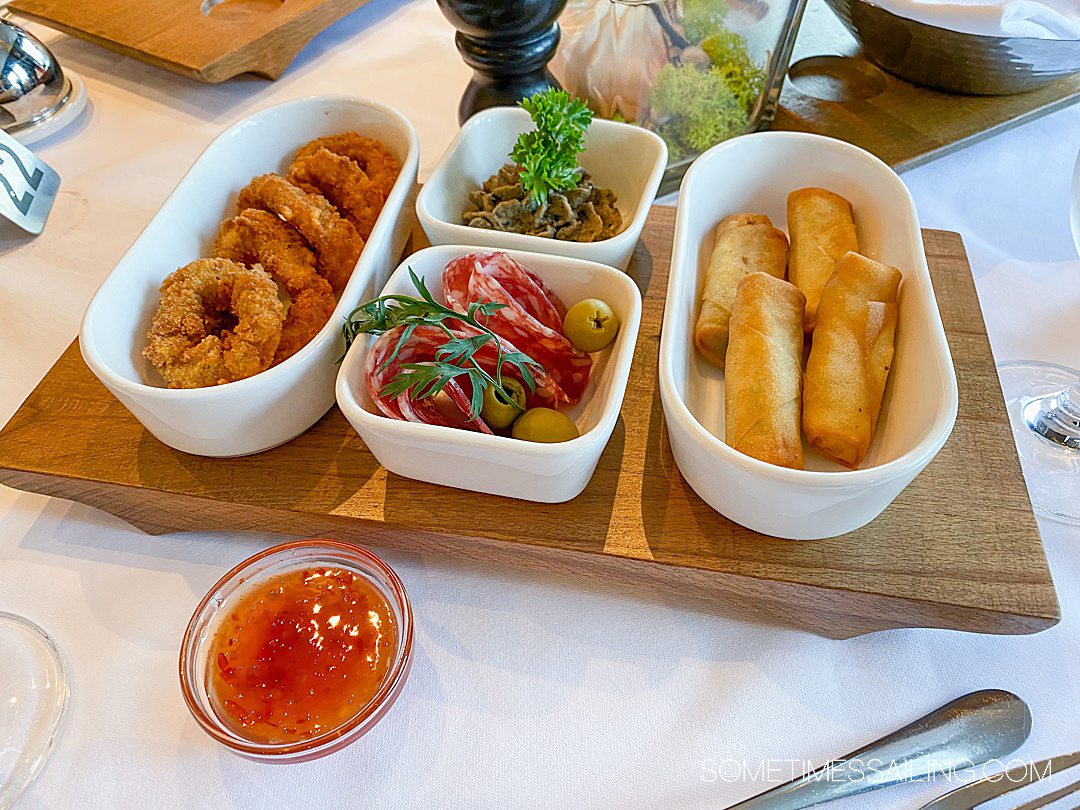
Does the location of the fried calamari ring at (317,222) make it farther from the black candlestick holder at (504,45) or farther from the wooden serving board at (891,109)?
the wooden serving board at (891,109)

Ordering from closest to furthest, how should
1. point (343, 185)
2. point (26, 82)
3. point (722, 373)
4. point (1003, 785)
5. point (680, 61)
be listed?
1. point (1003, 785)
2. point (722, 373)
3. point (343, 185)
4. point (680, 61)
5. point (26, 82)

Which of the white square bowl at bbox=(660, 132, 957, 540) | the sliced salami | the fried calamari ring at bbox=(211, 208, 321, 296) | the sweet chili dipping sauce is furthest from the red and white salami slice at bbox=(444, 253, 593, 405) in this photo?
the sweet chili dipping sauce

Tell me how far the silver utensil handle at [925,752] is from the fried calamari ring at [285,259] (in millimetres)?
805

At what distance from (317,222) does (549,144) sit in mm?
366

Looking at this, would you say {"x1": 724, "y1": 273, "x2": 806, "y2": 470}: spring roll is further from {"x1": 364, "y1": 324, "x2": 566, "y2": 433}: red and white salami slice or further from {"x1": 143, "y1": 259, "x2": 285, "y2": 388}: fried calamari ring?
{"x1": 143, "y1": 259, "x2": 285, "y2": 388}: fried calamari ring


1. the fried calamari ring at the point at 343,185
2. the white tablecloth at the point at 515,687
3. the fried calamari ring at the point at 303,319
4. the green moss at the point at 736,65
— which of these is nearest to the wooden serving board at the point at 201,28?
the fried calamari ring at the point at 343,185

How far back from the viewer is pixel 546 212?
46.4 inches

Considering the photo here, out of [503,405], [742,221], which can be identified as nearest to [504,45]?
[742,221]

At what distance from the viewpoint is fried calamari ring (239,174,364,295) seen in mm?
1136

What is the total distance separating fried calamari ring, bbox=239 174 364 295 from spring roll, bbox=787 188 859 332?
2.19 ft

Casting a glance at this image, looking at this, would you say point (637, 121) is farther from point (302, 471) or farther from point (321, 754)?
point (321, 754)

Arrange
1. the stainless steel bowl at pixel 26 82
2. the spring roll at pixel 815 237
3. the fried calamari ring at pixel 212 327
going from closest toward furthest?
the fried calamari ring at pixel 212 327
the spring roll at pixel 815 237
the stainless steel bowl at pixel 26 82

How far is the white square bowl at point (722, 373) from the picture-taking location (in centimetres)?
77

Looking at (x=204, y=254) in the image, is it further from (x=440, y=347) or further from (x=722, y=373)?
(x=722, y=373)
